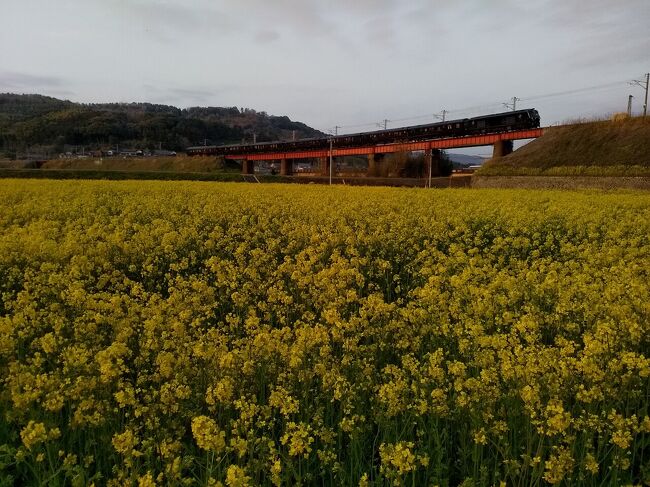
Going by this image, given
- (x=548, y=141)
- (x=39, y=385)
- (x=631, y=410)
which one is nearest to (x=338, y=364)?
(x=39, y=385)

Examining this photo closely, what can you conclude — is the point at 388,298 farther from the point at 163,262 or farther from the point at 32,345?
the point at 32,345

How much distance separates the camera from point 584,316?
15.3ft

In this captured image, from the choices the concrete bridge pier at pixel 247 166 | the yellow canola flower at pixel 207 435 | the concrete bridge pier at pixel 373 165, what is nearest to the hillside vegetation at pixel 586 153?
the concrete bridge pier at pixel 373 165

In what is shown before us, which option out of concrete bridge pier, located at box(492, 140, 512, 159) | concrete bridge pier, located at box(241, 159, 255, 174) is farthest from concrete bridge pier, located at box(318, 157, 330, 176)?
concrete bridge pier, located at box(492, 140, 512, 159)

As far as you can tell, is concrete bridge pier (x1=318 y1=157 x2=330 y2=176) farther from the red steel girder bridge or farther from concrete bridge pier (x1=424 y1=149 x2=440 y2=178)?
concrete bridge pier (x1=424 y1=149 x2=440 y2=178)

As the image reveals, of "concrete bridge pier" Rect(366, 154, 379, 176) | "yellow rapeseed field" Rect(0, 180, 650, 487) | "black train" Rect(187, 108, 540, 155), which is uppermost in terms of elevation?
"black train" Rect(187, 108, 540, 155)

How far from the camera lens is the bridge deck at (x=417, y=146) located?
45.7 meters

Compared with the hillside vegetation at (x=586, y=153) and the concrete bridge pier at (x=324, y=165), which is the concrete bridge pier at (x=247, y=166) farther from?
the hillside vegetation at (x=586, y=153)

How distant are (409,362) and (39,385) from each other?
2.52 m

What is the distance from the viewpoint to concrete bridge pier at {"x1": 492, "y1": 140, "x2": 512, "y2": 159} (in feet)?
153

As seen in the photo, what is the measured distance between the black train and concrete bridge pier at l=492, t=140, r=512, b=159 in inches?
48.3

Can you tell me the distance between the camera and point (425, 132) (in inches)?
2178

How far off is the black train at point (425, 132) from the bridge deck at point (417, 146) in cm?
65

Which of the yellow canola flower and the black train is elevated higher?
the black train
